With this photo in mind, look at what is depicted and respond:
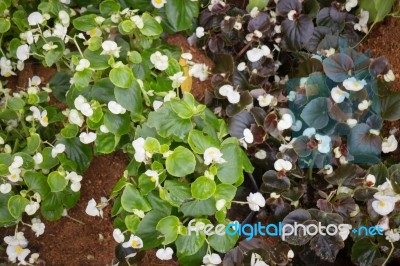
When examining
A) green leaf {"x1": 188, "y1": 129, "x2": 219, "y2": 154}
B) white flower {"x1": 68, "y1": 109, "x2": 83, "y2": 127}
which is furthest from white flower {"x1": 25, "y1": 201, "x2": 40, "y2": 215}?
green leaf {"x1": 188, "y1": 129, "x2": 219, "y2": 154}

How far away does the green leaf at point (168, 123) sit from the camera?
124 centimetres

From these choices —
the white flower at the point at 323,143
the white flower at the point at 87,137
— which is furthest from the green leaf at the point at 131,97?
the white flower at the point at 323,143

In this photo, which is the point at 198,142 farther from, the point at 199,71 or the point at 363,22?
the point at 363,22

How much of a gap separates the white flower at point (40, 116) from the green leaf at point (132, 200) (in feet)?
1.08

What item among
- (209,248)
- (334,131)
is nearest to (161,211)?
(209,248)

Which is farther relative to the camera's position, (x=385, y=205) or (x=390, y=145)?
(x=390, y=145)

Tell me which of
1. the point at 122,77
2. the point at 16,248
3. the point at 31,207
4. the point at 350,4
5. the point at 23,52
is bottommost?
the point at 16,248

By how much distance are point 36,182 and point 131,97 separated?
0.32 metres

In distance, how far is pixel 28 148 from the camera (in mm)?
1367

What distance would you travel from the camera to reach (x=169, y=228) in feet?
3.93

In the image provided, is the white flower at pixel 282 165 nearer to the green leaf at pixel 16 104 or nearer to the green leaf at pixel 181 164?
the green leaf at pixel 181 164

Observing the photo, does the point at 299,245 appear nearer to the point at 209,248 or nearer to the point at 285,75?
the point at 209,248

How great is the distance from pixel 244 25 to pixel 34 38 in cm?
59

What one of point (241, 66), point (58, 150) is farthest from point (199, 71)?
point (58, 150)
